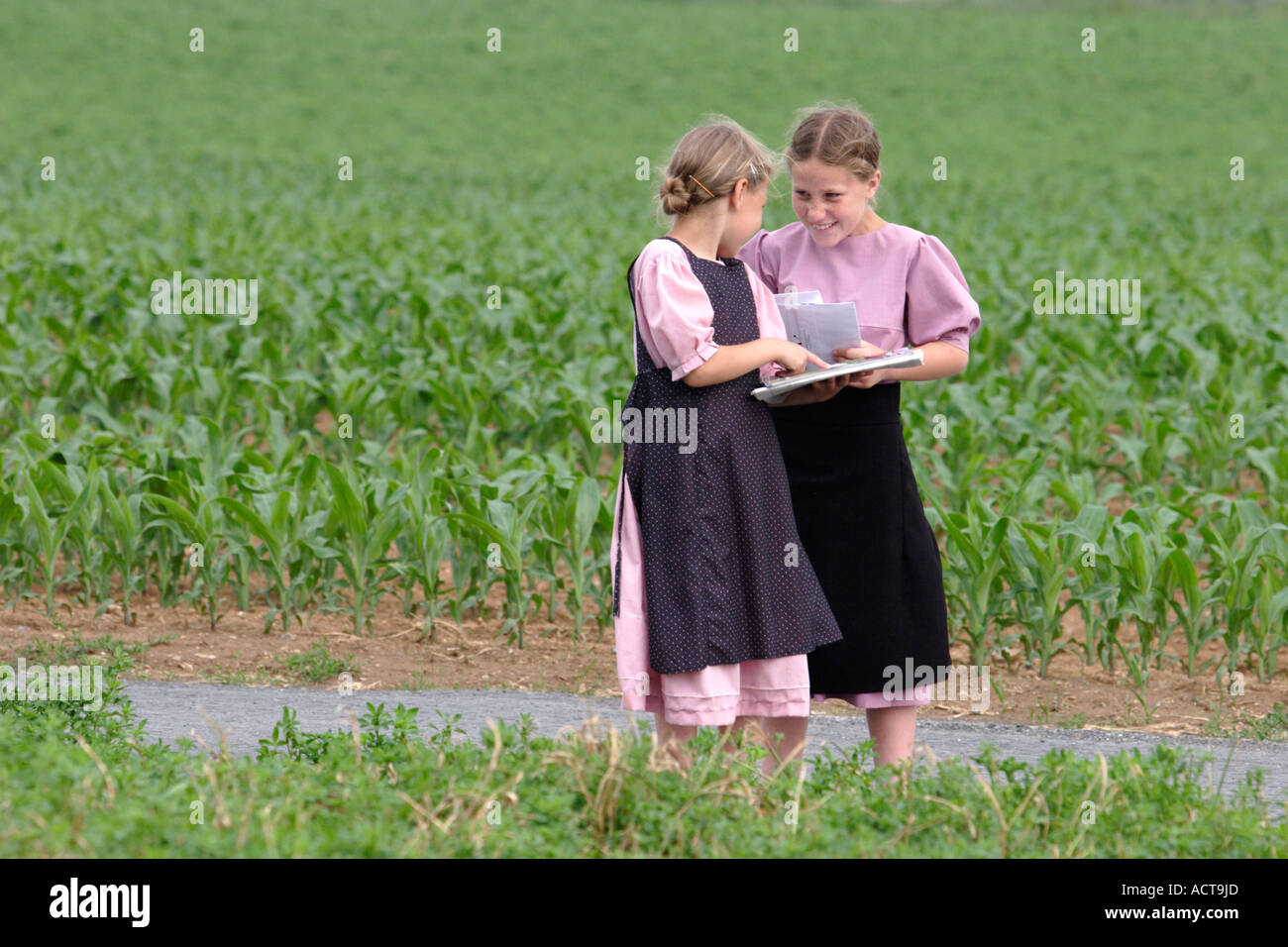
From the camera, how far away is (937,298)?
3.86 metres

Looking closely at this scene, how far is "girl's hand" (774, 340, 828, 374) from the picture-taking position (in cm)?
357

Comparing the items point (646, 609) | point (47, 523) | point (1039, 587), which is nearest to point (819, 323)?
point (646, 609)

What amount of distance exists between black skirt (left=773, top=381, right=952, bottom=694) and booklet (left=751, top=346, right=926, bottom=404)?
0.23 metres

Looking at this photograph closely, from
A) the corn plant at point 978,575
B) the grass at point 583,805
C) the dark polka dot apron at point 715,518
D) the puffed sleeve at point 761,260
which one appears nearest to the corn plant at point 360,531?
the corn plant at point 978,575

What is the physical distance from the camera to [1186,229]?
21.3 meters

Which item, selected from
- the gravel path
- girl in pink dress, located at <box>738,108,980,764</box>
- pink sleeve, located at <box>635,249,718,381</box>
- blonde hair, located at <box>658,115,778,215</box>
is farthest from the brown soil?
blonde hair, located at <box>658,115,778,215</box>

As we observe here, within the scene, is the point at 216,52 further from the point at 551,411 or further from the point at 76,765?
the point at 76,765

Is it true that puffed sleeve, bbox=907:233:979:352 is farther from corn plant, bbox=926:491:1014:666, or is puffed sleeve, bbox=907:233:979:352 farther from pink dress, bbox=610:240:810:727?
corn plant, bbox=926:491:1014:666

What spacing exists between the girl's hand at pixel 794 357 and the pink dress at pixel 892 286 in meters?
0.30

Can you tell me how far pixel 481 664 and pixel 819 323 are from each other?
112 inches

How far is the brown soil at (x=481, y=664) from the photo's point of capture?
5598mm

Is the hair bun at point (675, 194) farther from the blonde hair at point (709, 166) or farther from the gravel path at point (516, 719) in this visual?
the gravel path at point (516, 719)

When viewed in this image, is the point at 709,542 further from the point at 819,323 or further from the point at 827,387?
the point at 819,323
